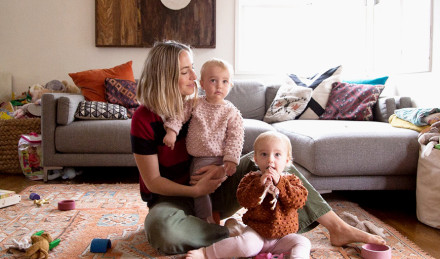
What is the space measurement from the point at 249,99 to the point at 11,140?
2047mm

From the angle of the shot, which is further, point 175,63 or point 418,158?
point 418,158

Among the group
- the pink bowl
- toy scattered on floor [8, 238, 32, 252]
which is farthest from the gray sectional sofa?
toy scattered on floor [8, 238, 32, 252]

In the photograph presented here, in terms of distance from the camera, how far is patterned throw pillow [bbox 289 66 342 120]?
333 centimetres

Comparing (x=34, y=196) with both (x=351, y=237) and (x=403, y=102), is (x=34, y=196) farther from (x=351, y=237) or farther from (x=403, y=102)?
(x=403, y=102)

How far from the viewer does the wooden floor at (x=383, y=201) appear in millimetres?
1838

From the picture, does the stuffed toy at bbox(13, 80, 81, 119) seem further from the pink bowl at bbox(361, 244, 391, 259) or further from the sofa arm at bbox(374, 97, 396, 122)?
the pink bowl at bbox(361, 244, 391, 259)

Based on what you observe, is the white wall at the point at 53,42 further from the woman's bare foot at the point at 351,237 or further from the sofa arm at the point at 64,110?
the woman's bare foot at the point at 351,237

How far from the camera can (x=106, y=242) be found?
1.56 meters

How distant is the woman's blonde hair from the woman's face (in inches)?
0.7

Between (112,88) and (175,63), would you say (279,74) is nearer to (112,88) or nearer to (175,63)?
(112,88)

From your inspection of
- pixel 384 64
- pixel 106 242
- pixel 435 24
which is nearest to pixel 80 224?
pixel 106 242

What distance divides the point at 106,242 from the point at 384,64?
10.2ft

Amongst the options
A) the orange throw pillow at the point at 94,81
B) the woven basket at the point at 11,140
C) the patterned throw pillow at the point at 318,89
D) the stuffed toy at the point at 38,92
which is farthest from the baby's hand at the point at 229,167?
the stuffed toy at the point at 38,92

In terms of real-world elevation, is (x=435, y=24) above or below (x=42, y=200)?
above
